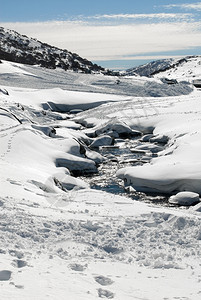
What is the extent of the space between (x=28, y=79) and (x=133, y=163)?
37.6 metres

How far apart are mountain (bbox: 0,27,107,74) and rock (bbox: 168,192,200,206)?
6623 centimetres

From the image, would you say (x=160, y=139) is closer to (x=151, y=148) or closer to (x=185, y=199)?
(x=151, y=148)

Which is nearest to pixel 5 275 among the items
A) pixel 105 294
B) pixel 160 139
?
pixel 105 294

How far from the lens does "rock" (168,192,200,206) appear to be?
15851 millimetres

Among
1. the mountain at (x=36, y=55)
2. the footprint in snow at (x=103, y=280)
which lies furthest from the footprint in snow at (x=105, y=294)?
the mountain at (x=36, y=55)

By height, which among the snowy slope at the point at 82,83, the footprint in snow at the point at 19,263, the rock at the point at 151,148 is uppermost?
the snowy slope at the point at 82,83

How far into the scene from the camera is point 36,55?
92.6 m

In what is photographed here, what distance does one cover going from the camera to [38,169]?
59.3 ft

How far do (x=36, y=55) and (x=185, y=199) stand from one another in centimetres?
8303

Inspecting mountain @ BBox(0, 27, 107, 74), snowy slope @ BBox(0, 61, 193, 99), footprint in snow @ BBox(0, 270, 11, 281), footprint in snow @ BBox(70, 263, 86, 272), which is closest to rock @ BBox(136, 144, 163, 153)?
footprint in snow @ BBox(70, 263, 86, 272)

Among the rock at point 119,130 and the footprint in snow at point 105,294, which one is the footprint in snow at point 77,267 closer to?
the footprint in snow at point 105,294

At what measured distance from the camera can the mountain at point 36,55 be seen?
83.6 metres

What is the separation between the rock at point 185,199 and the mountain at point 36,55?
2608 inches

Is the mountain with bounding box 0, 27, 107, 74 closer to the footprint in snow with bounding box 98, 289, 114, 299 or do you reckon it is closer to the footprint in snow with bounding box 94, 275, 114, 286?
the footprint in snow with bounding box 94, 275, 114, 286
